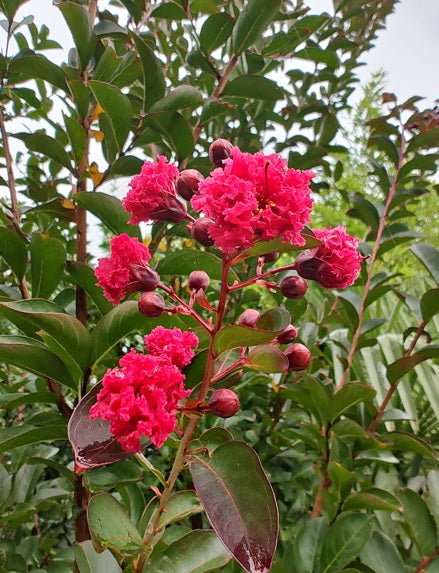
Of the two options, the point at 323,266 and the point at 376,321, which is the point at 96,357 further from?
the point at 376,321

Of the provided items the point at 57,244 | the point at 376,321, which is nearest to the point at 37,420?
the point at 57,244

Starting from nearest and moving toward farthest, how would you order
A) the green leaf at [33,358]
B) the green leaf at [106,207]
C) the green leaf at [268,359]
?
the green leaf at [268,359] < the green leaf at [33,358] < the green leaf at [106,207]

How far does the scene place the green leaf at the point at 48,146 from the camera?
2.96 ft

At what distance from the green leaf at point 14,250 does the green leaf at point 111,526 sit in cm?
42

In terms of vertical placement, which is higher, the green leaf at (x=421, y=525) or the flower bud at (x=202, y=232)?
the flower bud at (x=202, y=232)

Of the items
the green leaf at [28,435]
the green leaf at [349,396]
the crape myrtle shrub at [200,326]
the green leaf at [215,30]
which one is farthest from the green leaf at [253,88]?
the green leaf at [28,435]

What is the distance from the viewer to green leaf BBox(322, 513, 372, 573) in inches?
32.0

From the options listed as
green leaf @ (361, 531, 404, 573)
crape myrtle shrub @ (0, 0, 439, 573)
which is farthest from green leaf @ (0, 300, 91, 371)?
green leaf @ (361, 531, 404, 573)

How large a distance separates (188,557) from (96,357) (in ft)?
0.95

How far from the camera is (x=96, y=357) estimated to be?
754mm

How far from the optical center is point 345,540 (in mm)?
819

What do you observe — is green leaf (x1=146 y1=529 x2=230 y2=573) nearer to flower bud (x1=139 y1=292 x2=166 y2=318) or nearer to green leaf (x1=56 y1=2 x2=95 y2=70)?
flower bud (x1=139 y1=292 x2=166 y2=318)

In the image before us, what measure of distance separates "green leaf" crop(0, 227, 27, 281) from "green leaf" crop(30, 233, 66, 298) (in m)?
0.02

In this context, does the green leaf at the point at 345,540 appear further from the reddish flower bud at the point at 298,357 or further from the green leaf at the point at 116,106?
the green leaf at the point at 116,106
